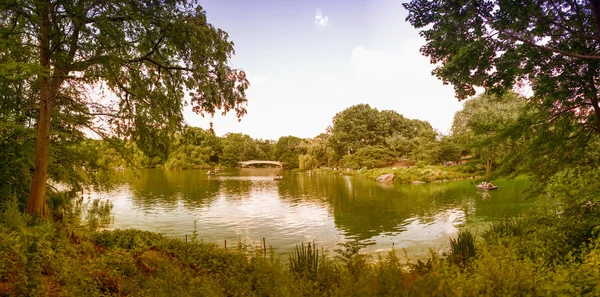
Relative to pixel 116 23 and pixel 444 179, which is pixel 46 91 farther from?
pixel 444 179

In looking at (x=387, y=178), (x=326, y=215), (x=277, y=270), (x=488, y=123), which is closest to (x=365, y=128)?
(x=387, y=178)

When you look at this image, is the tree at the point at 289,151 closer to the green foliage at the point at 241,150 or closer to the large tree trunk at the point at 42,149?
the green foliage at the point at 241,150

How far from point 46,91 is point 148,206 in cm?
1900

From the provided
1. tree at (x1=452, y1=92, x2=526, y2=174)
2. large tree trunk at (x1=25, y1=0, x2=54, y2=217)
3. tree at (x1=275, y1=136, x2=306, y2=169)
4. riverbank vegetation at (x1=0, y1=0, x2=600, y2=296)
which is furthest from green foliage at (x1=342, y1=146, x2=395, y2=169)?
large tree trunk at (x1=25, y1=0, x2=54, y2=217)

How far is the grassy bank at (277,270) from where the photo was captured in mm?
4211

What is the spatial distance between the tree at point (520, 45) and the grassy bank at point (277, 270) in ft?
11.1

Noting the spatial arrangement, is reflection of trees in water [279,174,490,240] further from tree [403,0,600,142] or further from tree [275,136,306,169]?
tree [275,136,306,169]

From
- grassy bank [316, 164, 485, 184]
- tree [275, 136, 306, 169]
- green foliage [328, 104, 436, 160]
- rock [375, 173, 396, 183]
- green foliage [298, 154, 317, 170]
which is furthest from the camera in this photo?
tree [275, 136, 306, 169]

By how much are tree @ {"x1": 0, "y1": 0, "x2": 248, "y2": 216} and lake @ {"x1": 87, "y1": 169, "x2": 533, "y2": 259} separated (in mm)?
3554

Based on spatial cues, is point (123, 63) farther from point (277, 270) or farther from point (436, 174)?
point (436, 174)

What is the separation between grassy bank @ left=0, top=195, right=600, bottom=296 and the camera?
4211 mm

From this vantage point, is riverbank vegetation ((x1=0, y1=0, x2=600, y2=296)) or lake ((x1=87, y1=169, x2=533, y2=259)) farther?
lake ((x1=87, y1=169, x2=533, y2=259))

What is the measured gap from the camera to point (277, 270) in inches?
247

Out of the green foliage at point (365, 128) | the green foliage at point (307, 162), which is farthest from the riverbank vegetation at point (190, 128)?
the green foliage at point (307, 162)
